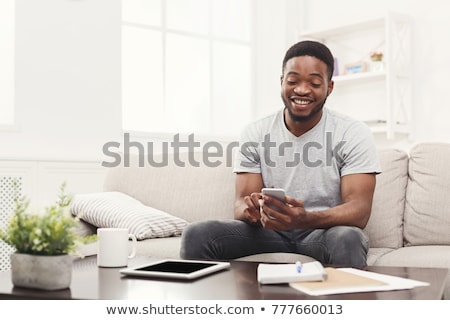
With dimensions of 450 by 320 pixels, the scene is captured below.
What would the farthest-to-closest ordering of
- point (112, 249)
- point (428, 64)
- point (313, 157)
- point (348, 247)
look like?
point (428, 64) < point (313, 157) < point (348, 247) < point (112, 249)

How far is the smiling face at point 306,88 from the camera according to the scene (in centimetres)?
220

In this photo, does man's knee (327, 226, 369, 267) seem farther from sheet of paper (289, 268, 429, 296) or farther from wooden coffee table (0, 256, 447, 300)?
sheet of paper (289, 268, 429, 296)

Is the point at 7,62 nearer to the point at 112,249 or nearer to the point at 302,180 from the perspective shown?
the point at 302,180

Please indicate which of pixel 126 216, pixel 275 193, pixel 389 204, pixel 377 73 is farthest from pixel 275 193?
pixel 377 73

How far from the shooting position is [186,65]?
4215 mm

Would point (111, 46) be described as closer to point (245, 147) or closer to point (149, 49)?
point (149, 49)

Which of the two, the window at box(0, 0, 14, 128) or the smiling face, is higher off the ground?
the window at box(0, 0, 14, 128)

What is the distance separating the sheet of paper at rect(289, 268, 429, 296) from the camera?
3.86 feet

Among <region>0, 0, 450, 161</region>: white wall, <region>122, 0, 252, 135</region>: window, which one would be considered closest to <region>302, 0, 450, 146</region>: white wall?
<region>0, 0, 450, 161</region>: white wall

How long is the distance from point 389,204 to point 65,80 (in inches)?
81.4

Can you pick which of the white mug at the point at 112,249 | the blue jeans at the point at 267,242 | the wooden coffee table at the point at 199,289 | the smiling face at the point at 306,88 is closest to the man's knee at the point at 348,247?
the blue jeans at the point at 267,242

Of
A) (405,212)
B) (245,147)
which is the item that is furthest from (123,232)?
(405,212)

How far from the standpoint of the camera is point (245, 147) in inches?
90.4
